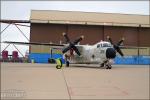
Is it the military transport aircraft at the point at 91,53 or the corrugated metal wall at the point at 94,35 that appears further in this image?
the corrugated metal wall at the point at 94,35

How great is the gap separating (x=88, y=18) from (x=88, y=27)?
7.08ft

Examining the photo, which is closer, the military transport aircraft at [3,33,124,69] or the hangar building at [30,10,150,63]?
the military transport aircraft at [3,33,124,69]

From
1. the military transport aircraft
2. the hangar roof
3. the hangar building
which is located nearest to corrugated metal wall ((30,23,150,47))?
the hangar building

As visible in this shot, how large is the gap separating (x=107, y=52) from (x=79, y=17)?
3312 cm

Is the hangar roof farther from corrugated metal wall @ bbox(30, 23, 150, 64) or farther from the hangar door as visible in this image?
the hangar door

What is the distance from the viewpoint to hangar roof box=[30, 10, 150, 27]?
58.2 metres

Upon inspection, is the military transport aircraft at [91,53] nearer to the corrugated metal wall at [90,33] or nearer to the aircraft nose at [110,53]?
the aircraft nose at [110,53]

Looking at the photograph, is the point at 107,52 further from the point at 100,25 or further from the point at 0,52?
the point at 0,52

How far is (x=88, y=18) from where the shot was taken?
59.6 meters

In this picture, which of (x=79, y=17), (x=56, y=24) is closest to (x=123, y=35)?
(x=79, y=17)

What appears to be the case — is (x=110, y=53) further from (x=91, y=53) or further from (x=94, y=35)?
(x=94, y=35)

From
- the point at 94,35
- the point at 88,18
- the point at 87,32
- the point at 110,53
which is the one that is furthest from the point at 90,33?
the point at 110,53

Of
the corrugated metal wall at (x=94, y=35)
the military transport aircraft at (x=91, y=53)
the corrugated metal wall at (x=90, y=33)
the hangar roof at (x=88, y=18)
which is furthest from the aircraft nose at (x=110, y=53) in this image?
the hangar roof at (x=88, y=18)

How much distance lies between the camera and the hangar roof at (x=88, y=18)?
5825 centimetres
